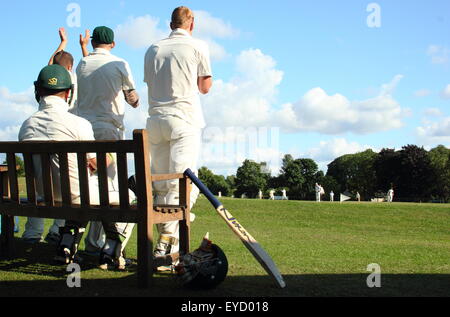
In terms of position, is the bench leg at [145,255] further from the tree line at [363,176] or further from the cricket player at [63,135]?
the tree line at [363,176]

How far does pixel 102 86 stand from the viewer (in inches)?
253

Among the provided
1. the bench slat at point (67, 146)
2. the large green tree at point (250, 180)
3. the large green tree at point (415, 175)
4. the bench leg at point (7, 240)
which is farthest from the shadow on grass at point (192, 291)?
the large green tree at point (250, 180)

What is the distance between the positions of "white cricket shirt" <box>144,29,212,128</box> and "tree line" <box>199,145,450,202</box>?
64231mm

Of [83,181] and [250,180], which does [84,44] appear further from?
[250,180]

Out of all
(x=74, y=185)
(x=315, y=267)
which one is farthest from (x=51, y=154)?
(x=315, y=267)

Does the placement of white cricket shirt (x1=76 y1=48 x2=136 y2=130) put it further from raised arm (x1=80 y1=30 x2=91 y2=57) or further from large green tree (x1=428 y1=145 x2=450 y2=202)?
large green tree (x1=428 y1=145 x2=450 y2=202)

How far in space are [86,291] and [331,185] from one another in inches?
4399

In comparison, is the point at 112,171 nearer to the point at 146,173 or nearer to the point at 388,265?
the point at 146,173

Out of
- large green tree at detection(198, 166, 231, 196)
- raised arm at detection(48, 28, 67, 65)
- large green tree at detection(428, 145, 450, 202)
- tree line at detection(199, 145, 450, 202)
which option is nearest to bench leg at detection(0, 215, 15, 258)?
raised arm at detection(48, 28, 67, 65)

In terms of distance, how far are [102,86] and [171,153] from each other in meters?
1.37

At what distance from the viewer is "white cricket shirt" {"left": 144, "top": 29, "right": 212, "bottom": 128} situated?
228 inches

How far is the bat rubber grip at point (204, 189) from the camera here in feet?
16.5

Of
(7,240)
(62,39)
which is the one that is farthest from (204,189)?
(62,39)

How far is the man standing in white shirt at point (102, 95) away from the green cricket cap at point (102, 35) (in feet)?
0.81
